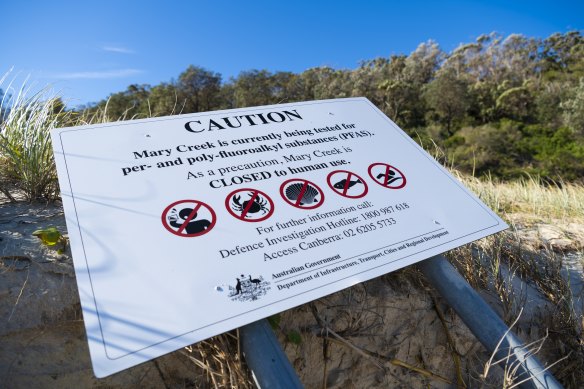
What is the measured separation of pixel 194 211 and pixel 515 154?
21814 millimetres

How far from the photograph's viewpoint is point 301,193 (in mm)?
1924

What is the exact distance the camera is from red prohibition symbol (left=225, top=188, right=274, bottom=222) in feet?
5.66

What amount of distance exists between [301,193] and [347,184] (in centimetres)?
28

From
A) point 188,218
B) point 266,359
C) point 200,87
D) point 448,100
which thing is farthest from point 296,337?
point 448,100

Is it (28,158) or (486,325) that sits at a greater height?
(28,158)

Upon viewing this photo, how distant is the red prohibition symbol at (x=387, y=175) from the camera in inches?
85.7

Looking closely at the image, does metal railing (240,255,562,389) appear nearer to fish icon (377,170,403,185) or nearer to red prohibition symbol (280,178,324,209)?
fish icon (377,170,403,185)

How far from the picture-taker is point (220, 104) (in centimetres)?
2144

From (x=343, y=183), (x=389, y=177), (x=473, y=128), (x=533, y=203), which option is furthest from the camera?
(x=473, y=128)

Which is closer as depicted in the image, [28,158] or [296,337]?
[296,337]

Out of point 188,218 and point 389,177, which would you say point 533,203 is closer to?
point 389,177

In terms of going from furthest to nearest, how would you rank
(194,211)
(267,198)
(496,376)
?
(496,376) → (267,198) → (194,211)

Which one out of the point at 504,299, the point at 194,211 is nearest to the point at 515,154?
the point at 504,299

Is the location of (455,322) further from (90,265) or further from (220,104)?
(220,104)
